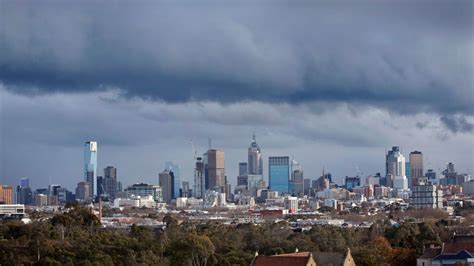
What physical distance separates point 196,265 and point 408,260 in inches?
605

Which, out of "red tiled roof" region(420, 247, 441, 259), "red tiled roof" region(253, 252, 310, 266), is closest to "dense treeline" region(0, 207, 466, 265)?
"red tiled roof" region(420, 247, 441, 259)

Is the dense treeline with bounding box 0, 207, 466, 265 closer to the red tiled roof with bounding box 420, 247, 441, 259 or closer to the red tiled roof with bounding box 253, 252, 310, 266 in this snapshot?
the red tiled roof with bounding box 420, 247, 441, 259

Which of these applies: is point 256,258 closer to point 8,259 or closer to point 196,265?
point 196,265

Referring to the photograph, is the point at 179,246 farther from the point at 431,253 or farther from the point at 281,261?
the point at 431,253

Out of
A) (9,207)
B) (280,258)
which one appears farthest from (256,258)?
(9,207)

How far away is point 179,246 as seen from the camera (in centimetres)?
6438

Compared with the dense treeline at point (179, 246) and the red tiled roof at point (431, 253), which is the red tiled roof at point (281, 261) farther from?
the red tiled roof at point (431, 253)

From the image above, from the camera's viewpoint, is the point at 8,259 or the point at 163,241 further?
the point at 163,241

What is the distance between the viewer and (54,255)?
6475cm

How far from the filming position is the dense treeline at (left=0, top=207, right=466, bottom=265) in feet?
206

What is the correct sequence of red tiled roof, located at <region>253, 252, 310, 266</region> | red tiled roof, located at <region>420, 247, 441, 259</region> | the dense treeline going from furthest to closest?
red tiled roof, located at <region>420, 247, 441, 259</region>
the dense treeline
red tiled roof, located at <region>253, 252, 310, 266</region>

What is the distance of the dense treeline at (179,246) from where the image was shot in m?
62.9

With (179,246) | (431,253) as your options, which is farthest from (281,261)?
(431,253)

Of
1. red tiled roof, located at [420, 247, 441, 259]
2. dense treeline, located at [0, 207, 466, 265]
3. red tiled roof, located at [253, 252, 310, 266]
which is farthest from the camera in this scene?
red tiled roof, located at [420, 247, 441, 259]
